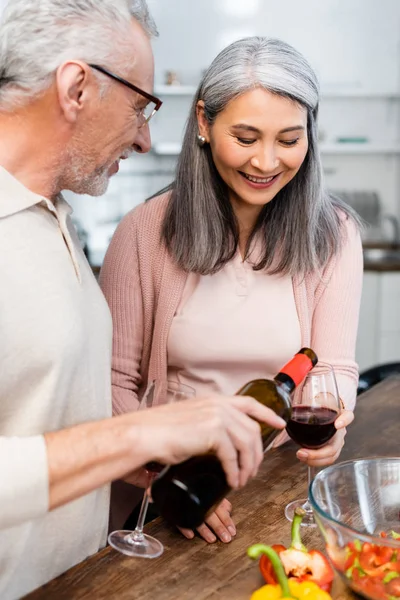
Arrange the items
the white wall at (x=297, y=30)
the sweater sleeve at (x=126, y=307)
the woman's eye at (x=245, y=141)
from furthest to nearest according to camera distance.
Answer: the white wall at (x=297, y=30) < the sweater sleeve at (x=126, y=307) < the woman's eye at (x=245, y=141)

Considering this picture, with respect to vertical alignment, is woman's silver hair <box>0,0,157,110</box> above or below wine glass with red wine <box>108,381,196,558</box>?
above

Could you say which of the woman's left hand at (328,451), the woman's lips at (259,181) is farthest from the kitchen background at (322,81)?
the woman's left hand at (328,451)

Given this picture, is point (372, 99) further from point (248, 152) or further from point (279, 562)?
point (279, 562)

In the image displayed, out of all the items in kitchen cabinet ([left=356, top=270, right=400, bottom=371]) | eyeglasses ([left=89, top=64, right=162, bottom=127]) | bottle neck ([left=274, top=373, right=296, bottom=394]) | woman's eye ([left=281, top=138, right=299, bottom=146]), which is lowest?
kitchen cabinet ([left=356, top=270, right=400, bottom=371])

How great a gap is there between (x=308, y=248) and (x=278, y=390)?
72 centimetres

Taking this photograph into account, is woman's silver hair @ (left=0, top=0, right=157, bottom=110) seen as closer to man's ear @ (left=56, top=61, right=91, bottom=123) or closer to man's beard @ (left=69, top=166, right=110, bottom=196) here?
man's ear @ (left=56, top=61, right=91, bottom=123)

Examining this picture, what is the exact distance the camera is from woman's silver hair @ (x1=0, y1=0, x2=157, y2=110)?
117cm

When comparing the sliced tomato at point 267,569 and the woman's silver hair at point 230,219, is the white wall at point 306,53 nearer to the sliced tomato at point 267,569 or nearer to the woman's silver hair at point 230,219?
the woman's silver hair at point 230,219

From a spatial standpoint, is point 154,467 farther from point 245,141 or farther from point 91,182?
point 245,141

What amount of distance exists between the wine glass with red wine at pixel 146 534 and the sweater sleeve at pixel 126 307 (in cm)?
53

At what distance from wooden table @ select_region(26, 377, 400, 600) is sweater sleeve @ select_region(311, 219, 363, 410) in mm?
311

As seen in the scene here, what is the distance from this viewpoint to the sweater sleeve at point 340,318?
71.0 inches

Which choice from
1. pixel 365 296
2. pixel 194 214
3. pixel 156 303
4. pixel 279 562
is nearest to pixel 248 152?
pixel 194 214

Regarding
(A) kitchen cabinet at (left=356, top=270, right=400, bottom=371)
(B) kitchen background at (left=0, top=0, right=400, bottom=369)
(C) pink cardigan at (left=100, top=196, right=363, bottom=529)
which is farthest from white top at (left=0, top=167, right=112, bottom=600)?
(B) kitchen background at (left=0, top=0, right=400, bottom=369)
